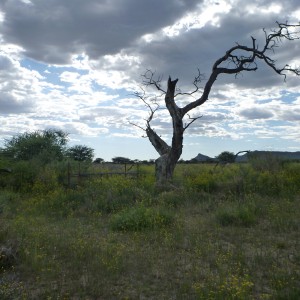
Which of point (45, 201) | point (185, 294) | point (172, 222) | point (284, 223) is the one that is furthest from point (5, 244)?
point (45, 201)

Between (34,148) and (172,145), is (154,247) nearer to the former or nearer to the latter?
(172,145)

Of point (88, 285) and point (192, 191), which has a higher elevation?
point (192, 191)

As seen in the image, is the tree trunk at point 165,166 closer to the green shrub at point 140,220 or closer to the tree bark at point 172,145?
the tree bark at point 172,145

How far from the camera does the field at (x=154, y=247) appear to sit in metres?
6.17

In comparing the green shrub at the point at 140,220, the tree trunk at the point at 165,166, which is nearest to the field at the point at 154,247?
the green shrub at the point at 140,220

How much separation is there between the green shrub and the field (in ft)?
0.09

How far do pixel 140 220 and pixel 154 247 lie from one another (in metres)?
1.99

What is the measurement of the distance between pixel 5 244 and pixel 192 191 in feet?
29.1

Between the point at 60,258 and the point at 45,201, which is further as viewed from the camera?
the point at 45,201

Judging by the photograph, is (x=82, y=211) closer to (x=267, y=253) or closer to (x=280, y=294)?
(x=267, y=253)

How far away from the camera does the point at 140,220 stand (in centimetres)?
1050

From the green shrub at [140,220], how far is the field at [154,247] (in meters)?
0.03

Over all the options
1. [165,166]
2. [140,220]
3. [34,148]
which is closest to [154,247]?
[140,220]

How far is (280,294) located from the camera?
575 cm
